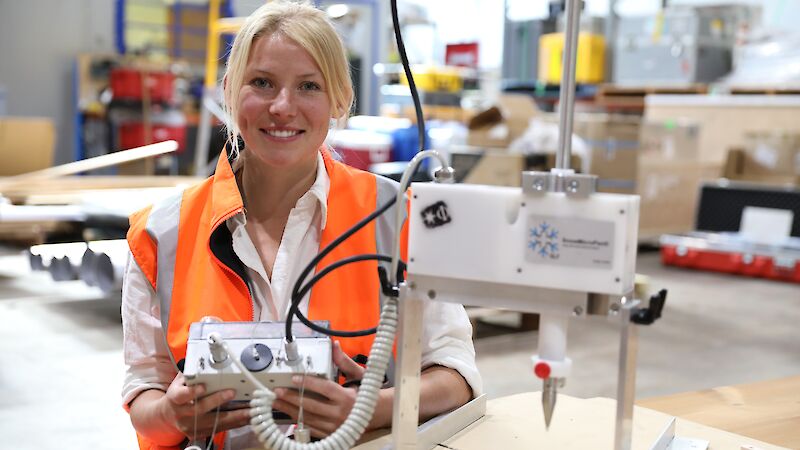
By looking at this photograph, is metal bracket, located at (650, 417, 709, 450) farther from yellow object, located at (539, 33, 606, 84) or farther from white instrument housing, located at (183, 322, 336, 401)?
yellow object, located at (539, 33, 606, 84)

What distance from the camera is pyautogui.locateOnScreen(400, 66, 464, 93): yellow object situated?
9.51 metres

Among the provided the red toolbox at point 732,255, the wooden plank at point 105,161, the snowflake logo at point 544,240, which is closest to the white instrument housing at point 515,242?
the snowflake logo at point 544,240

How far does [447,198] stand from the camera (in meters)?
0.92

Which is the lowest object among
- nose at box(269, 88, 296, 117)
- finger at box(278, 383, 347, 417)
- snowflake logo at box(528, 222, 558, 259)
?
finger at box(278, 383, 347, 417)

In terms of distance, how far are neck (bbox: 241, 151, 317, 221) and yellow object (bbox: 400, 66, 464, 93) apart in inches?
318

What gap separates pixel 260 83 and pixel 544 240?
0.57 m

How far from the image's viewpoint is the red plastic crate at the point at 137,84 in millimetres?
8016

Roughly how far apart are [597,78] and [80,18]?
5.17 metres

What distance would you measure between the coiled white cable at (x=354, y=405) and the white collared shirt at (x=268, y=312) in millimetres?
202

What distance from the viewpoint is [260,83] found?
1.27 m

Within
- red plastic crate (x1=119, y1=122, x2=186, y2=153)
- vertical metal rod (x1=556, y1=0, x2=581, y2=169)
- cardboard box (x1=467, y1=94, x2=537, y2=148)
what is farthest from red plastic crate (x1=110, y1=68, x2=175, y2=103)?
vertical metal rod (x1=556, y1=0, x2=581, y2=169)

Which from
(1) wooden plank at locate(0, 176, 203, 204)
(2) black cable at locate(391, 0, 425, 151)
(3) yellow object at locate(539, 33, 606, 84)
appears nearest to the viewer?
(2) black cable at locate(391, 0, 425, 151)

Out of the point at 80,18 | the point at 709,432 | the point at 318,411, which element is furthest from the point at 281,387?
the point at 80,18

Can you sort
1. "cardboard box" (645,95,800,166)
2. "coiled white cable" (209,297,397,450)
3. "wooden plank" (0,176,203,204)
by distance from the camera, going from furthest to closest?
"cardboard box" (645,95,800,166), "wooden plank" (0,176,203,204), "coiled white cable" (209,297,397,450)
